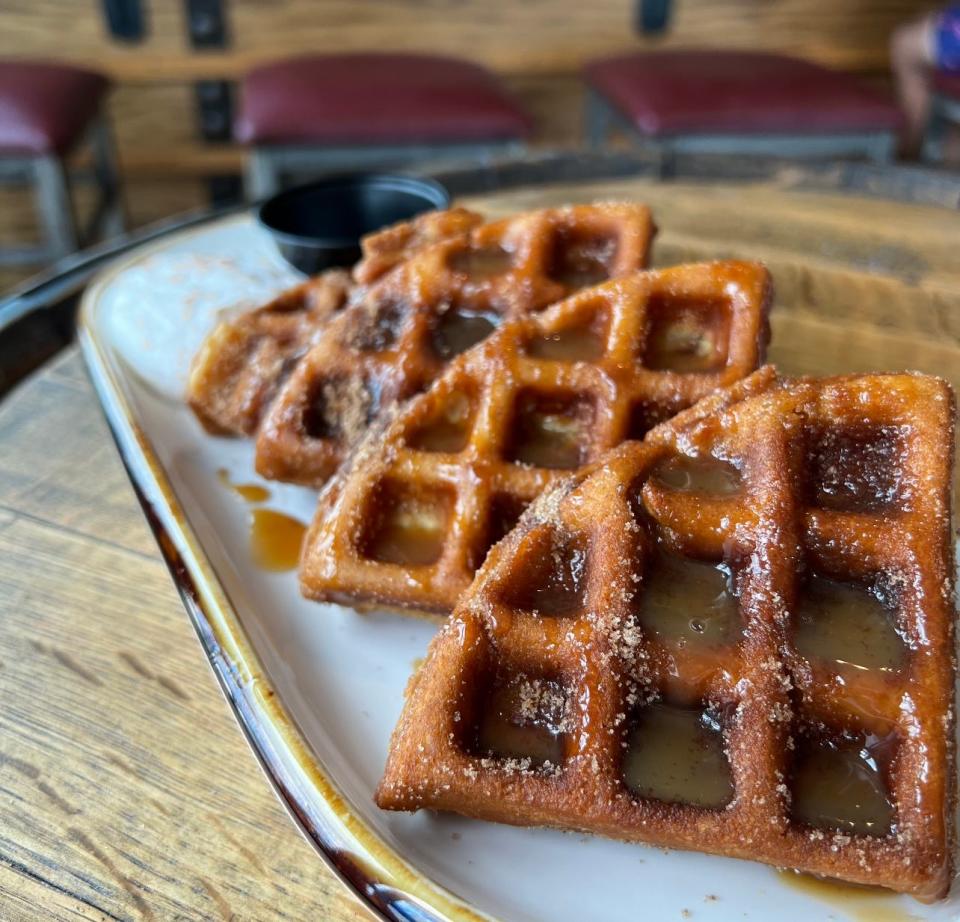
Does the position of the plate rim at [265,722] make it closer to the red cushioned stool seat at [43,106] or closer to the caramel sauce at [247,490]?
the caramel sauce at [247,490]

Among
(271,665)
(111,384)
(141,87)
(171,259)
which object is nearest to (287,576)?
(271,665)

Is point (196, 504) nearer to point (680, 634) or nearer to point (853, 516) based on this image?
point (680, 634)

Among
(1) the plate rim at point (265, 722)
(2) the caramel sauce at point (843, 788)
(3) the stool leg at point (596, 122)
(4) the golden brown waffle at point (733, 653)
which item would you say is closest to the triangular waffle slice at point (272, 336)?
(1) the plate rim at point (265, 722)

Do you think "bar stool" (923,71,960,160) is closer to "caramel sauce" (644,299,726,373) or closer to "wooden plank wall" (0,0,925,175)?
"wooden plank wall" (0,0,925,175)

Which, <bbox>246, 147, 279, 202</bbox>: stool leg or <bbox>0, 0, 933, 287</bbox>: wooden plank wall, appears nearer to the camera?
<bbox>246, 147, 279, 202</bbox>: stool leg

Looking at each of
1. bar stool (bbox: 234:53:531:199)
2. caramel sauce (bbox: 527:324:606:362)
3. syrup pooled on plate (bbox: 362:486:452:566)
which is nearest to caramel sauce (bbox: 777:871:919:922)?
syrup pooled on plate (bbox: 362:486:452:566)

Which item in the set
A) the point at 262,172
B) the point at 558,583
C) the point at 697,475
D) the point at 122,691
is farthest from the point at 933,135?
the point at 122,691
